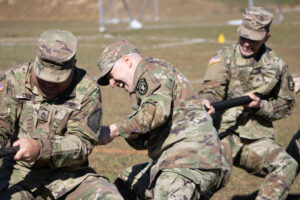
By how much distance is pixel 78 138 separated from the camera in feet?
14.7

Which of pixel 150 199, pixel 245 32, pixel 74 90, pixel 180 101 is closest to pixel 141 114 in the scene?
pixel 180 101

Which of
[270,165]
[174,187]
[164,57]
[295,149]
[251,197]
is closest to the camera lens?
[174,187]

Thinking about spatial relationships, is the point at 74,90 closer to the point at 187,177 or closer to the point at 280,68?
the point at 187,177

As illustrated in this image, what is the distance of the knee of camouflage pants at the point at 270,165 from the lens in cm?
575

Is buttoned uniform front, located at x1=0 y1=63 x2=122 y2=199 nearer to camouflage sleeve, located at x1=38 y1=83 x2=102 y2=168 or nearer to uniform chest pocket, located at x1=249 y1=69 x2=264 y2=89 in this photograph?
camouflage sleeve, located at x1=38 y1=83 x2=102 y2=168

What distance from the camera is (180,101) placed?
4.52 m

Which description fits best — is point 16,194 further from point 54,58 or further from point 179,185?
point 179,185

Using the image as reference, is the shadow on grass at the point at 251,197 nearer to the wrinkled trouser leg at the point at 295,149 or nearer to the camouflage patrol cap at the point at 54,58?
the wrinkled trouser leg at the point at 295,149

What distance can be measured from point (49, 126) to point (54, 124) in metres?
0.05

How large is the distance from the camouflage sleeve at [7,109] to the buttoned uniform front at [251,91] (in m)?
2.28

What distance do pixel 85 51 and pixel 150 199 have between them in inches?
661

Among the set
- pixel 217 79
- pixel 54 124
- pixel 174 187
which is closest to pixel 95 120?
pixel 54 124

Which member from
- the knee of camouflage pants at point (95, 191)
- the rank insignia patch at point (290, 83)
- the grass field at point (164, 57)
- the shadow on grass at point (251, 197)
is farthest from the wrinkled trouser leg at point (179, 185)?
the grass field at point (164, 57)

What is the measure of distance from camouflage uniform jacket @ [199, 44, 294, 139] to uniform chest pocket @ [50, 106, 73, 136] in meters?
2.00
